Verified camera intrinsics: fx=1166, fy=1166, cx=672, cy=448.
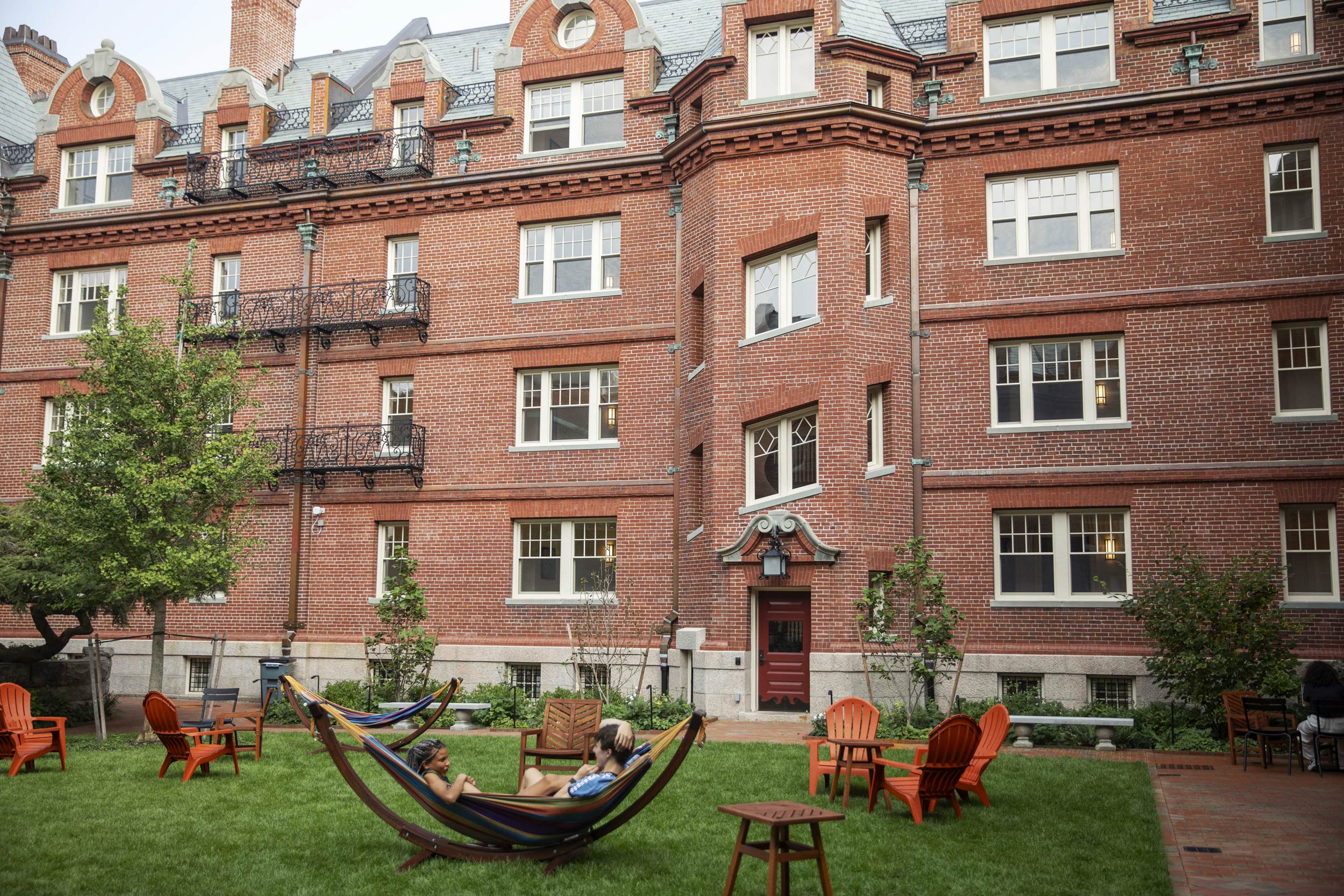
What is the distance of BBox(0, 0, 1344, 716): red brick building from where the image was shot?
20266 mm

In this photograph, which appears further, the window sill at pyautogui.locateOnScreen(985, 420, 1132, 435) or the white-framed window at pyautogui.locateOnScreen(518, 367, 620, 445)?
the white-framed window at pyautogui.locateOnScreen(518, 367, 620, 445)

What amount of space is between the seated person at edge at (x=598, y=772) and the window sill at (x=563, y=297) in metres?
15.0

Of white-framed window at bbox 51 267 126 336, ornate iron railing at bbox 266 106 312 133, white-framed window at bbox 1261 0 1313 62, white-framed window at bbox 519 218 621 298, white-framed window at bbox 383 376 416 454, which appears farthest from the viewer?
white-framed window at bbox 51 267 126 336

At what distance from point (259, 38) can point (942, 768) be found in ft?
85.2

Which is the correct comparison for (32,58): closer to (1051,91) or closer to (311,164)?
(311,164)

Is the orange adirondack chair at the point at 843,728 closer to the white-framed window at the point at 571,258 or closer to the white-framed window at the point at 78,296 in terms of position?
the white-framed window at the point at 571,258

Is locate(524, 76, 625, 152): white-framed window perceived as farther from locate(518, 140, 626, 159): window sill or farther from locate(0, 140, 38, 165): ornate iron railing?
locate(0, 140, 38, 165): ornate iron railing

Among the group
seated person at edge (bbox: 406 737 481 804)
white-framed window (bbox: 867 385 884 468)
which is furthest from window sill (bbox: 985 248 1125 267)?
seated person at edge (bbox: 406 737 481 804)

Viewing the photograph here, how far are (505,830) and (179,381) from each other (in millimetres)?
12365

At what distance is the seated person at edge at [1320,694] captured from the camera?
14.4 metres

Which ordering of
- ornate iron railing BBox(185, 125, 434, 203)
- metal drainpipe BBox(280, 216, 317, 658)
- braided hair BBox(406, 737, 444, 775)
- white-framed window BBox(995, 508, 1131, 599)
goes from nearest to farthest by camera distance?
braided hair BBox(406, 737, 444, 775), white-framed window BBox(995, 508, 1131, 599), metal drainpipe BBox(280, 216, 317, 658), ornate iron railing BBox(185, 125, 434, 203)

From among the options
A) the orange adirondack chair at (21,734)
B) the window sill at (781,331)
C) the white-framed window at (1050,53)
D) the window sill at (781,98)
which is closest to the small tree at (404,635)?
the orange adirondack chair at (21,734)

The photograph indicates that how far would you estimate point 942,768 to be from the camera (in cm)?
1104

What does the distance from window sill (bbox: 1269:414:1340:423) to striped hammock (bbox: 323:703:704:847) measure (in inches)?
593
